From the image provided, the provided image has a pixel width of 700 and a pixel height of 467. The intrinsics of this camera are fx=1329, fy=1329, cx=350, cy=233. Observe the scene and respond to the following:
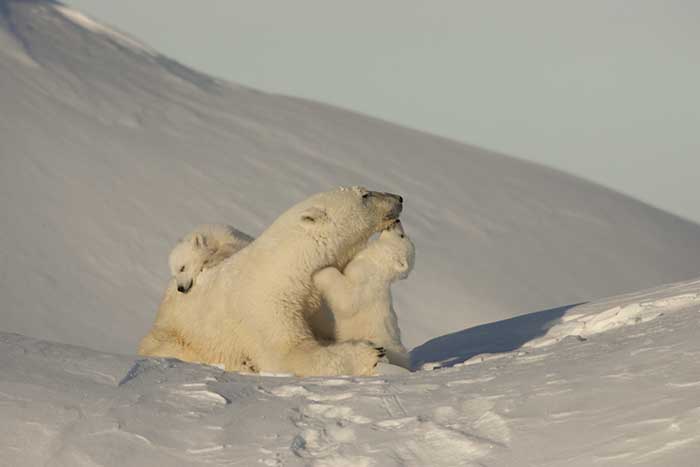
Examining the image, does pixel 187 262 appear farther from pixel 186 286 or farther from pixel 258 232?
pixel 258 232

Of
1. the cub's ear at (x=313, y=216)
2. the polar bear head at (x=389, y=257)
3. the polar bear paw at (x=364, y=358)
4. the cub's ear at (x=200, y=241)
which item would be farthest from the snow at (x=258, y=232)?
the cub's ear at (x=200, y=241)

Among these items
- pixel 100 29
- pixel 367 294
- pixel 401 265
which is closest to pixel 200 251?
pixel 367 294

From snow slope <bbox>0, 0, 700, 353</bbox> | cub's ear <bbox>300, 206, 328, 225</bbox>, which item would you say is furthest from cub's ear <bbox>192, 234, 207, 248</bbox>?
snow slope <bbox>0, 0, 700, 353</bbox>

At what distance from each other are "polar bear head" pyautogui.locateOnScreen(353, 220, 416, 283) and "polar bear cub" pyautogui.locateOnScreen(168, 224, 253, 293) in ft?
3.71

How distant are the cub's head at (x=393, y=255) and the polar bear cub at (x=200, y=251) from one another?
3.80 feet

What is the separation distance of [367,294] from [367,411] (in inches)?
80.8

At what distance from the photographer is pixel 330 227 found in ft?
24.2

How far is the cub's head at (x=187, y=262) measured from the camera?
7992 millimetres

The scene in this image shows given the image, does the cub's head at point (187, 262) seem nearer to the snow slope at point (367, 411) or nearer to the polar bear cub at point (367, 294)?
the polar bear cub at point (367, 294)

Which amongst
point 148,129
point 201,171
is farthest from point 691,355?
point 148,129

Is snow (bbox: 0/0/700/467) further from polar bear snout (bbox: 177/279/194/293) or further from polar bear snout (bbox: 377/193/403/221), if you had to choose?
polar bear snout (bbox: 177/279/194/293)

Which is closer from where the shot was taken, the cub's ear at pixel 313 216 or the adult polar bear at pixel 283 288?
the adult polar bear at pixel 283 288

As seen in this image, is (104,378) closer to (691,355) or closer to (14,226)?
(691,355)

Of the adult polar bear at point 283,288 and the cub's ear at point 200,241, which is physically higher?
the cub's ear at point 200,241
